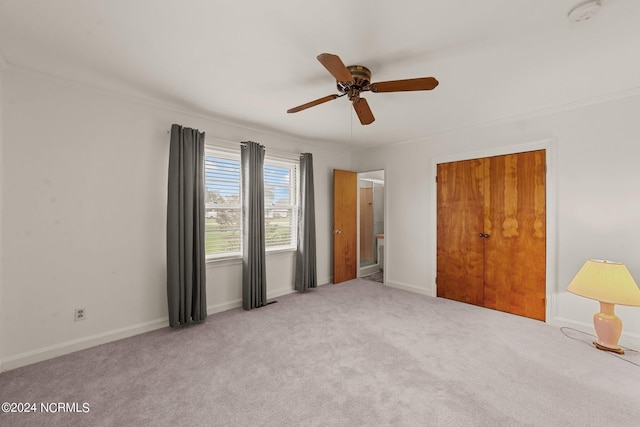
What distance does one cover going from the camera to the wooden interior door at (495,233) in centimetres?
316

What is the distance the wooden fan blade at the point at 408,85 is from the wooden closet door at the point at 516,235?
7.01 feet

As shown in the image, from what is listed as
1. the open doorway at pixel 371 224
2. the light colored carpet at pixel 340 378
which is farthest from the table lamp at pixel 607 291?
the open doorway at pixel 371 224

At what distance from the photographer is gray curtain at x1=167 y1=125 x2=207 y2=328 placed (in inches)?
114

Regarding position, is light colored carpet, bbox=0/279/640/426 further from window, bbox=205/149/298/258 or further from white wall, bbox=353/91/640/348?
window, bbox=205/149/298/258

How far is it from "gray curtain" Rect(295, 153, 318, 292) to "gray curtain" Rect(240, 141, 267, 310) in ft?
2.46

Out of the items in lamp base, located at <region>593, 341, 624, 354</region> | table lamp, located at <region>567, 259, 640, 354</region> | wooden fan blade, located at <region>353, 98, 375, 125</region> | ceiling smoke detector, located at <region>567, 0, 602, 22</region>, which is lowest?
lamp base, located at <region>593, 341, 624, 354</region>

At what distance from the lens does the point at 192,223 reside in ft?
9.93

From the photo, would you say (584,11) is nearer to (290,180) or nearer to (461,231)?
(461,231)

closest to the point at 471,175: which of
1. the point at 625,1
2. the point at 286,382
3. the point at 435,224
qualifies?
the point at 435,224

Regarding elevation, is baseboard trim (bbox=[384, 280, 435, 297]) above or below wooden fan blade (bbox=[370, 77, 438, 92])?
below

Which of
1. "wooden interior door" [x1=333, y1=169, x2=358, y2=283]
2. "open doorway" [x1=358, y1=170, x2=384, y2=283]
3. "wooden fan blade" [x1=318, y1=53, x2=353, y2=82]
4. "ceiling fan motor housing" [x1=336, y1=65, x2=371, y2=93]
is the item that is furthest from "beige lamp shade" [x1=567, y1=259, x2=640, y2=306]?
"open doorway" [x1=358, y1=170, x2=384, y2=283]

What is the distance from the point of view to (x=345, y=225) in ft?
16.1

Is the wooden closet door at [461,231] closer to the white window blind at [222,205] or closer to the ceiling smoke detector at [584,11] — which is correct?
the ceiling smoke detector at [584,11]

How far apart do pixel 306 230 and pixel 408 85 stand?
2757 mm
